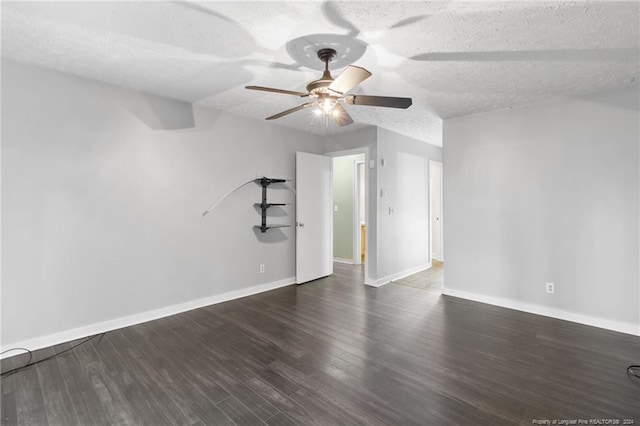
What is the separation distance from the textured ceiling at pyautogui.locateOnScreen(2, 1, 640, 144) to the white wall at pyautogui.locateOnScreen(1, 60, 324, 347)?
0.38m

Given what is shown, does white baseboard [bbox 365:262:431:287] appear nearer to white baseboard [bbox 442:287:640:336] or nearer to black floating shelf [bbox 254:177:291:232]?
white baseboard [bbox 442:287:640:336]

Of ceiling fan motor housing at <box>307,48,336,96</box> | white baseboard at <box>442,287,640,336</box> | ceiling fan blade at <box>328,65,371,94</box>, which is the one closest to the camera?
ceiling fan blade at <box>328,65,371,94</box>

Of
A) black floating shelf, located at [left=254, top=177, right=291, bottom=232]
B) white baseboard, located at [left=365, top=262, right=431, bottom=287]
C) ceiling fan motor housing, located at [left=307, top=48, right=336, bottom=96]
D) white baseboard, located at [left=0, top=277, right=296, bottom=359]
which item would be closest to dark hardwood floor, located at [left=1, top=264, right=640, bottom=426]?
white baseboard, located at [left=0, top=277, right=296, bottom=359]

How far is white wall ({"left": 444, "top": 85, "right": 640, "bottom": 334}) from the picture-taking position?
310cm

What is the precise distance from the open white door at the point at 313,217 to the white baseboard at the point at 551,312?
2009 mm

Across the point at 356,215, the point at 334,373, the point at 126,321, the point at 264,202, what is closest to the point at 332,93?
the point at 334,373

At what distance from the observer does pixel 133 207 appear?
3.27 meters

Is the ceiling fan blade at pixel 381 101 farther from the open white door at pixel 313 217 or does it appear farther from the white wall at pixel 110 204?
the open white door at pixel 313 217

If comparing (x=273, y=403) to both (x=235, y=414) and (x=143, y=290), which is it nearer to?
(x=235, y=414)

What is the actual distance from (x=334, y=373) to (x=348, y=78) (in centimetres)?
214

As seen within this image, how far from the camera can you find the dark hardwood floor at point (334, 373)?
1903mm

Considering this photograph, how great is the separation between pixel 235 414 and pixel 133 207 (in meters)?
2.40

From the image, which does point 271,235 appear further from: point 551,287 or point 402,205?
point 551,287

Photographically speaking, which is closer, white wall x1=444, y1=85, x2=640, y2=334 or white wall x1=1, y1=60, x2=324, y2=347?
white wall x1=1, y1=60, x2=324, y2=347
